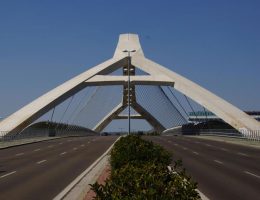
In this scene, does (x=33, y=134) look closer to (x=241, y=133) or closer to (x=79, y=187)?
(x=241, y=133)

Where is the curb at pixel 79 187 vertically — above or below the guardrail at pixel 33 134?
below

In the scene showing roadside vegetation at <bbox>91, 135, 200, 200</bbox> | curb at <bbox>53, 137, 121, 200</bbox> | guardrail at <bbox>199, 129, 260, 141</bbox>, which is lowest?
curb at <bbox>53, 137, 121, 200</bbox>

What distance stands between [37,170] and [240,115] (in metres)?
54.7

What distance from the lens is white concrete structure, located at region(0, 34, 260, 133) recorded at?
7269 centimetres

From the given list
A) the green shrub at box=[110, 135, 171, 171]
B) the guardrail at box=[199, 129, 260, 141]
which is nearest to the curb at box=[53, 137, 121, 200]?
the green shrub at box=[110, 135, 171, 171]

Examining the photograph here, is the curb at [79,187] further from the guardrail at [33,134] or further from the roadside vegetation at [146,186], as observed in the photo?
the guardrail at [33,134]

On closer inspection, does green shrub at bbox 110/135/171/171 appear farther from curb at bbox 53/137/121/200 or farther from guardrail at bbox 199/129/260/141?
guardrail at bbox 199/129/260/141

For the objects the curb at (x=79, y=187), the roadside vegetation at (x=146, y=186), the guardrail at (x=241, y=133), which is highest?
the guardrail at (x=241, y=133)

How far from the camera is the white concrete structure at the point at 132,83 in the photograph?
238 feet

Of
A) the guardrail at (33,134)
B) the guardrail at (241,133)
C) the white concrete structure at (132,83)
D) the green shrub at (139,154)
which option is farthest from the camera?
the white concrete structure at (132,83)

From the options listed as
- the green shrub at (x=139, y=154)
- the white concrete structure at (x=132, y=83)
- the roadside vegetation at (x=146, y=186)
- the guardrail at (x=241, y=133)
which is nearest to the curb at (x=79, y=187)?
the green shrub at (x=139, y=154)

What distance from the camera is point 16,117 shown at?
75.9 metres

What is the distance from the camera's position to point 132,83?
8275cm

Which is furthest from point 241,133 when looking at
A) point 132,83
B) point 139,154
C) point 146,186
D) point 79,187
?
point 146,186
